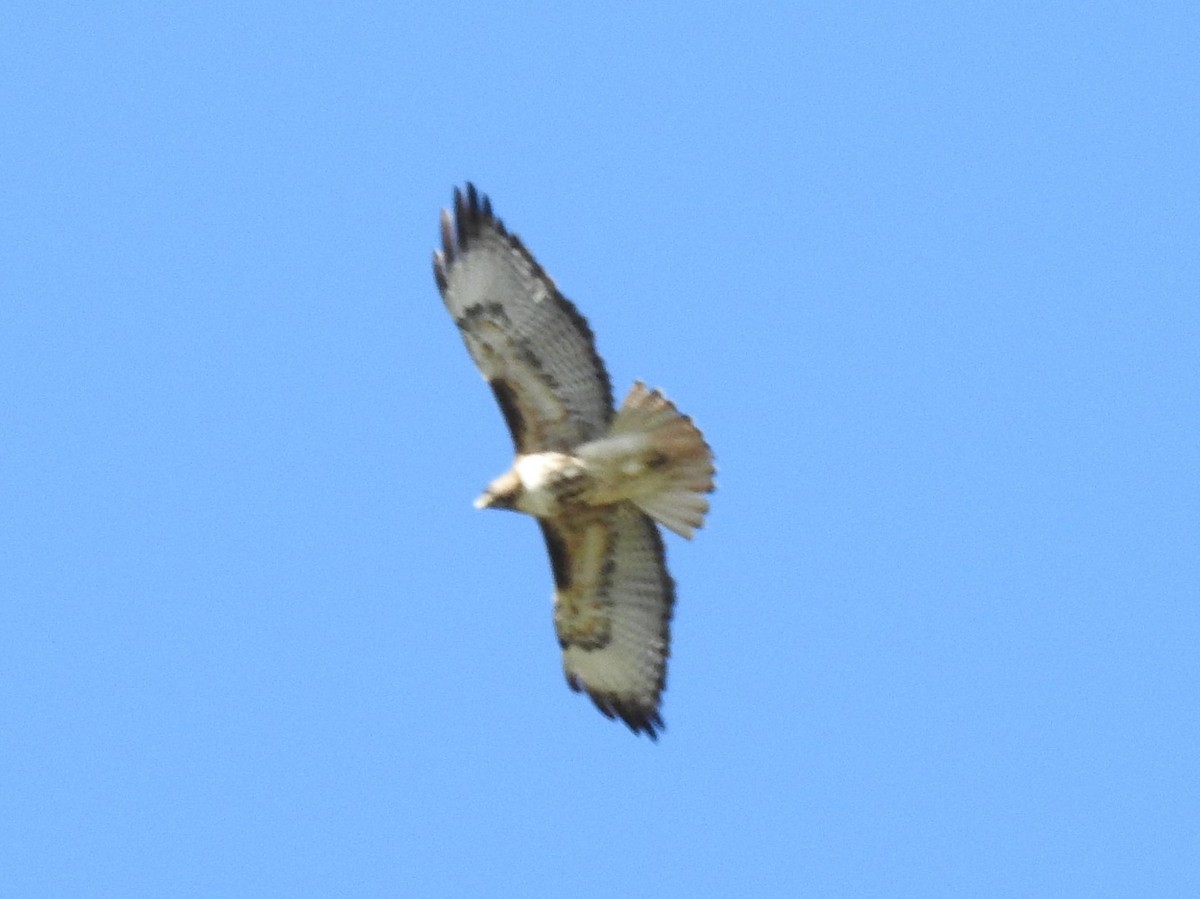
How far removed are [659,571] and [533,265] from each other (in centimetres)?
169

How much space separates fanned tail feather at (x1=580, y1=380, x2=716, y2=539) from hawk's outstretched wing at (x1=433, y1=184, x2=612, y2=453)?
20 centimetres

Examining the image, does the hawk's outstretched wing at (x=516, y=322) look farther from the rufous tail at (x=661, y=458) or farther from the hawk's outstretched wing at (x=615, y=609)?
the hawk's outstretched wing at (x=615, y=609)

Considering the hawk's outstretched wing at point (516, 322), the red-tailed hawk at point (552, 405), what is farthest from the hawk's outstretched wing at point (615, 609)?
the hawk's outstretched wing at point (516, 322)

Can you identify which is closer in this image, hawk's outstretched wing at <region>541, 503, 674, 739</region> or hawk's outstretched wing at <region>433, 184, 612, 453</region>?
hawk's outstretched wing at <region>433, 184, 612, 453</region>

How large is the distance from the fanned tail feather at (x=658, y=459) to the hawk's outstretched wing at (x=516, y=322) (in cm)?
20

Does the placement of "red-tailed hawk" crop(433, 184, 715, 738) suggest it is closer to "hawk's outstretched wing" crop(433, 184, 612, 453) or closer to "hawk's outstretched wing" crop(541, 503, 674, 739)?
"hawk's outstretched wing" crop(433, 184, 612, 453)

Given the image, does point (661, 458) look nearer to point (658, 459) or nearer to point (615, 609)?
point (658, 459)

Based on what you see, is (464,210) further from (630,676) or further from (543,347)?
(630,676)

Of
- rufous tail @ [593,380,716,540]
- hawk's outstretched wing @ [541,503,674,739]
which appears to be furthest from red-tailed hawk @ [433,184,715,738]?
hawk's outstretched wing @ [541,503,674,739]

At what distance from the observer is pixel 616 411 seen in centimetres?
1182

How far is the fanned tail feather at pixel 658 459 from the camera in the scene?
1170 cm

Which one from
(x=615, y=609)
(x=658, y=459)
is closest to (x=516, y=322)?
(x=658, y=459)

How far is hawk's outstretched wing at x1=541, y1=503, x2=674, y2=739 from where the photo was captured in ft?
40.7

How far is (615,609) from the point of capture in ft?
41.4
